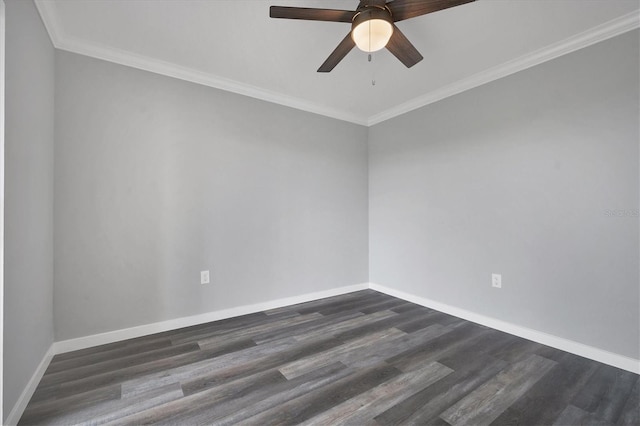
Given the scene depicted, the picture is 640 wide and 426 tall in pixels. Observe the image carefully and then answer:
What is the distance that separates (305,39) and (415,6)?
92 centimetres

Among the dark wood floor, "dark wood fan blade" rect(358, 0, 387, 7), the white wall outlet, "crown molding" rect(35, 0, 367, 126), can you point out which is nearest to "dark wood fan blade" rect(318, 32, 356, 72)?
"dark wood fan blade" rect(358, 0, 387, 7)

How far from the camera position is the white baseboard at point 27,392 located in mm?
1297

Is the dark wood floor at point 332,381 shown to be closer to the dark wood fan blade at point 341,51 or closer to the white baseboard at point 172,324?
the white baseboard at point 172,324

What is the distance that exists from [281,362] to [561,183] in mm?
2497

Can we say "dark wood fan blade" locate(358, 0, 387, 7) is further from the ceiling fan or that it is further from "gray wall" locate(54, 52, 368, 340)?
"gray wall" locate(54, 52, 368, 340)

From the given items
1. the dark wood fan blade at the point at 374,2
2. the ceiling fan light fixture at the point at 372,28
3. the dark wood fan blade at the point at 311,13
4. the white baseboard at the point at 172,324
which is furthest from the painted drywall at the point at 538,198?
the dark wood fan blade at the point at 311,13

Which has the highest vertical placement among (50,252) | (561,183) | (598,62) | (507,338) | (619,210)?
(598,62)

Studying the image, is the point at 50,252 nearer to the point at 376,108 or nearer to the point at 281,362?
the point at 281,362

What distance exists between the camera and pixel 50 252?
1887 millimetres

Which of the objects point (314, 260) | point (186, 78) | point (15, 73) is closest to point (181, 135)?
point (186, 78)

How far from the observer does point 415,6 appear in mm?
1404

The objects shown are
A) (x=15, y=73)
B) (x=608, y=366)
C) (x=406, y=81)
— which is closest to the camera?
(x=15, y=73)

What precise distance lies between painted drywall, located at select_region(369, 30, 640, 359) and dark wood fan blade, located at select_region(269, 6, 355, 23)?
177cm

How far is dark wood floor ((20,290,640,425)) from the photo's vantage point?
1399mm
